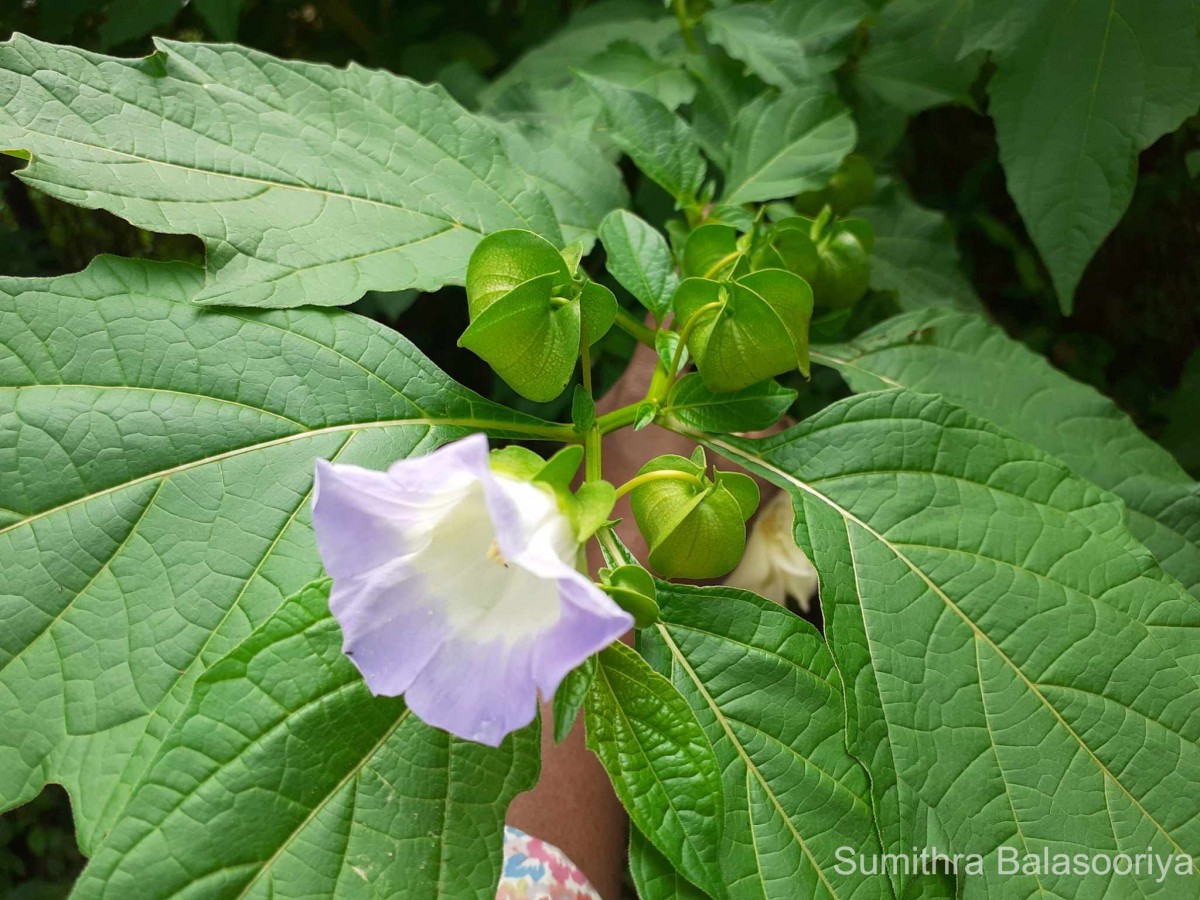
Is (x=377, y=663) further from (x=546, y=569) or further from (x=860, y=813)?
(x=860, y=813)

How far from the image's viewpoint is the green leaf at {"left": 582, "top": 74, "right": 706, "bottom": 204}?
93 centimetres

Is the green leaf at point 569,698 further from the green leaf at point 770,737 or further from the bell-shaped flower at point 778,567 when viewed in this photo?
the bell-shaped flower at point 778,567

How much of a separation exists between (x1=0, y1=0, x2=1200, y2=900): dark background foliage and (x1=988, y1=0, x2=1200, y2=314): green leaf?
39cm

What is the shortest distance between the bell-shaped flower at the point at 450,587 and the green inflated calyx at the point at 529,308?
13cm

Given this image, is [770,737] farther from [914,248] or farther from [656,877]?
[914,248]

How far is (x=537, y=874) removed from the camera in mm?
723

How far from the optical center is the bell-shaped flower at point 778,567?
96cm

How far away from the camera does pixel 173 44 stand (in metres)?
0.72

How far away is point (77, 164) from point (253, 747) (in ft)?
1.39

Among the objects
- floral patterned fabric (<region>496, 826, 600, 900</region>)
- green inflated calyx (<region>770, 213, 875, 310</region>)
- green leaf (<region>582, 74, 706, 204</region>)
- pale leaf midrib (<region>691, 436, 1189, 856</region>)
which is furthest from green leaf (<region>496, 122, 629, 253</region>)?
floral patterned fabric (<region>496, 826, 600, 900</region>)

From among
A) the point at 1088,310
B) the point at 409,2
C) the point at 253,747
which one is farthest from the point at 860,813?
the point at 409,2

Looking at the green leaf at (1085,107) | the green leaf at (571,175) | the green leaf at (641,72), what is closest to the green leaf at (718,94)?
the green leaf at (641,72)

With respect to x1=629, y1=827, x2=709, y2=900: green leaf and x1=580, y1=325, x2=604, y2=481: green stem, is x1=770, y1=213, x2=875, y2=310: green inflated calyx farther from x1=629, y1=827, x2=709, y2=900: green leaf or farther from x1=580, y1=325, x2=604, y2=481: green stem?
x1=629, y1=827, x2=709, y2=900: green leaf

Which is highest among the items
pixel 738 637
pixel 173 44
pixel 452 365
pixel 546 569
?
pixel 173 44
